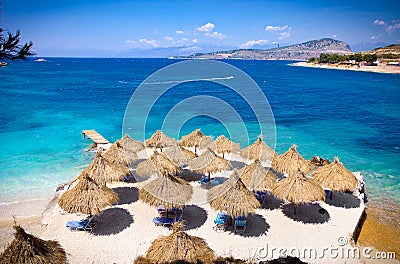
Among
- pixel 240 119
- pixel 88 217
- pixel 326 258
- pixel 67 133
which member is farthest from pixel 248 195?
pixel 240 119

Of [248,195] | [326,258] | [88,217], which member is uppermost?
[248,195]

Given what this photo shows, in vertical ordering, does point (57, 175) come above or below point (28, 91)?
below

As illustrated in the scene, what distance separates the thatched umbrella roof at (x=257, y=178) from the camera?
41.7 ft

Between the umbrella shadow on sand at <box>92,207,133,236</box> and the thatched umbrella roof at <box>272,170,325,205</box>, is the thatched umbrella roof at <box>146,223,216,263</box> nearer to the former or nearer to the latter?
the umbrella shadow on sand at <box>92,207,133,236</box>

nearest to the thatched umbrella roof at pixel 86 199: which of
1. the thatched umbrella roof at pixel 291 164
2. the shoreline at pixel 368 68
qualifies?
the thatched umbrella roof at pixel 291 164

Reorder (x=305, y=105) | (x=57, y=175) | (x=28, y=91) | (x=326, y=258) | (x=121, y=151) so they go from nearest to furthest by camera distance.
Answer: (x=326, y=258) < (x=121, y=151) < (x=57, y=175) < (x=305, y=105) < (x=28, y=91)

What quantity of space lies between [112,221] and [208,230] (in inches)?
155

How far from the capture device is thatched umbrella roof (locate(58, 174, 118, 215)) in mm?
10753

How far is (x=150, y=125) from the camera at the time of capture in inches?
1287

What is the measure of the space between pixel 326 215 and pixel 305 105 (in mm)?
35970

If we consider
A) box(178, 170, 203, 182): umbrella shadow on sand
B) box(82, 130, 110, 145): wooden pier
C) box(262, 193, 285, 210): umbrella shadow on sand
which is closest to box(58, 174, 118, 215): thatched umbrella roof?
box(178, 170, 203, 182): umbrella shadow on sand

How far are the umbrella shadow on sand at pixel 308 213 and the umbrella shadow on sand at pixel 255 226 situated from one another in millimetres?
1314

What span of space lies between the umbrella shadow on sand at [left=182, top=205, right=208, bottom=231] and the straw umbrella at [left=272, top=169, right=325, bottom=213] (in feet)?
10.7

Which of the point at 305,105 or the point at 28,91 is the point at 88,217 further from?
the point at 28,91
